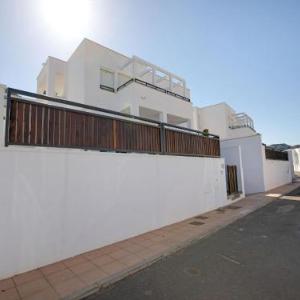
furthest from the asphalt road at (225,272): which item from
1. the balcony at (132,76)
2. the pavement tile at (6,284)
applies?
the balcony at (132,76)

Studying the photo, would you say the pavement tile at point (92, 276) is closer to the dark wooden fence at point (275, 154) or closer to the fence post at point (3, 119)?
the fence post at point (3, 119)

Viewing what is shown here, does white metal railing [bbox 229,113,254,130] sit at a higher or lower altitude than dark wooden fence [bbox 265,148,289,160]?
higher

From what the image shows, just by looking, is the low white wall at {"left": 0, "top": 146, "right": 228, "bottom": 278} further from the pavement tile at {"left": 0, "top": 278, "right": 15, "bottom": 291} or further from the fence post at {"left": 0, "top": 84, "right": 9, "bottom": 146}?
the fence post at {"left": 0, "top": 84, "right": 9, "bottom": 146}

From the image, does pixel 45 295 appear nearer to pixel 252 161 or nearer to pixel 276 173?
pixel 252 161

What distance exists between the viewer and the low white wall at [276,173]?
1414 centimetres

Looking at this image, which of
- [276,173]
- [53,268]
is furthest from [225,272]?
[276,173]

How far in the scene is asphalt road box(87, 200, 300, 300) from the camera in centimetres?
277

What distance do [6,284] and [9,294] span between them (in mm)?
348

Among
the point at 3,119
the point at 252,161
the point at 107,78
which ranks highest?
the point at 107,78

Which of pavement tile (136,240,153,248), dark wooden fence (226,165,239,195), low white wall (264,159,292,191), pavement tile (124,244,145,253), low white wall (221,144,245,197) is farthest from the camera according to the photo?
low white wall (264,159,292,191)

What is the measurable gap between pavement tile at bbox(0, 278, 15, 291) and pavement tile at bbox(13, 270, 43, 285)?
6cm

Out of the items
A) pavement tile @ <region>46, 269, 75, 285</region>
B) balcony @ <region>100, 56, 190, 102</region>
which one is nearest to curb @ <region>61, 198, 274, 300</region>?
pavement tile @ <region>46, 269, 75, 285</region>

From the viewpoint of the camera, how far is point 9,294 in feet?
9.31

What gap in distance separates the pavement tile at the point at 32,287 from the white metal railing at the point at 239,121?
62.6ft
